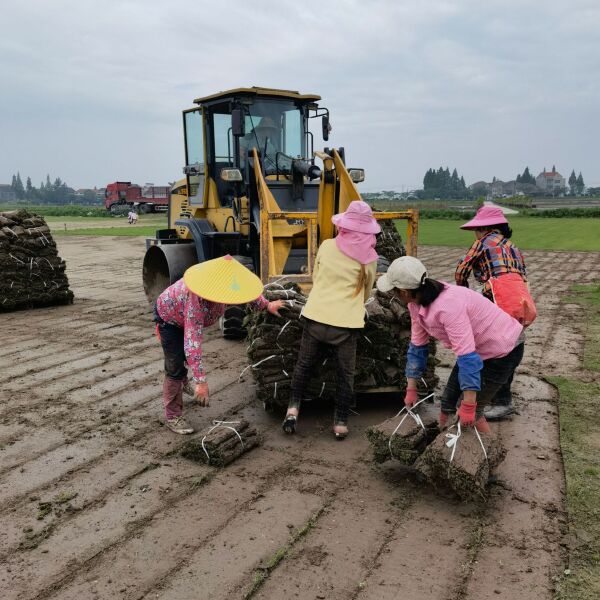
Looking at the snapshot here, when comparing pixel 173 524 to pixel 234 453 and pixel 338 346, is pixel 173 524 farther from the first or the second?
pixel 338 346

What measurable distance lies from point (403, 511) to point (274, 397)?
1.70 m

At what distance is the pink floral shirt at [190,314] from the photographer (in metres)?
4.36

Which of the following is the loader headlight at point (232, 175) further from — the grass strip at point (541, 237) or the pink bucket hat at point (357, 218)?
the grass strip at point (541, 237)

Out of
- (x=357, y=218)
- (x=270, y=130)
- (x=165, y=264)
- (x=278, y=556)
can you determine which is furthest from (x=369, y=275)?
(x=165, y=264)

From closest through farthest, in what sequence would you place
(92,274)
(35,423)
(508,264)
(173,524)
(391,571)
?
(391,571) < (173,524) < (508,264) < (35,423) < (92,274)

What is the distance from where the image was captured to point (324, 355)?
5.08 metres

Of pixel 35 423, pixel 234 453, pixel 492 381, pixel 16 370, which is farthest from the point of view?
pixel 16 370

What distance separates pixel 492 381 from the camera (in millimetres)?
4027

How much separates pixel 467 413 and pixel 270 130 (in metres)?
5.76

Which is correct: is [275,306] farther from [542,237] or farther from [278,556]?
[542,237]

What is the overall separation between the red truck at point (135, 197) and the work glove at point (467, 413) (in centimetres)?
4558

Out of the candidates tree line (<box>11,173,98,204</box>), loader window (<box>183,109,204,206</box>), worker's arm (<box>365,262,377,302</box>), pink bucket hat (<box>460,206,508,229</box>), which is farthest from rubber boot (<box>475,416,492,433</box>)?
tree line (<box>11,173,98,204</box>)

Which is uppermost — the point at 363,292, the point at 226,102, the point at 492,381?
the point at 226,102

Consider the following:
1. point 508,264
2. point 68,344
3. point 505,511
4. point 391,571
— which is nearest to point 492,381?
point 505,511
